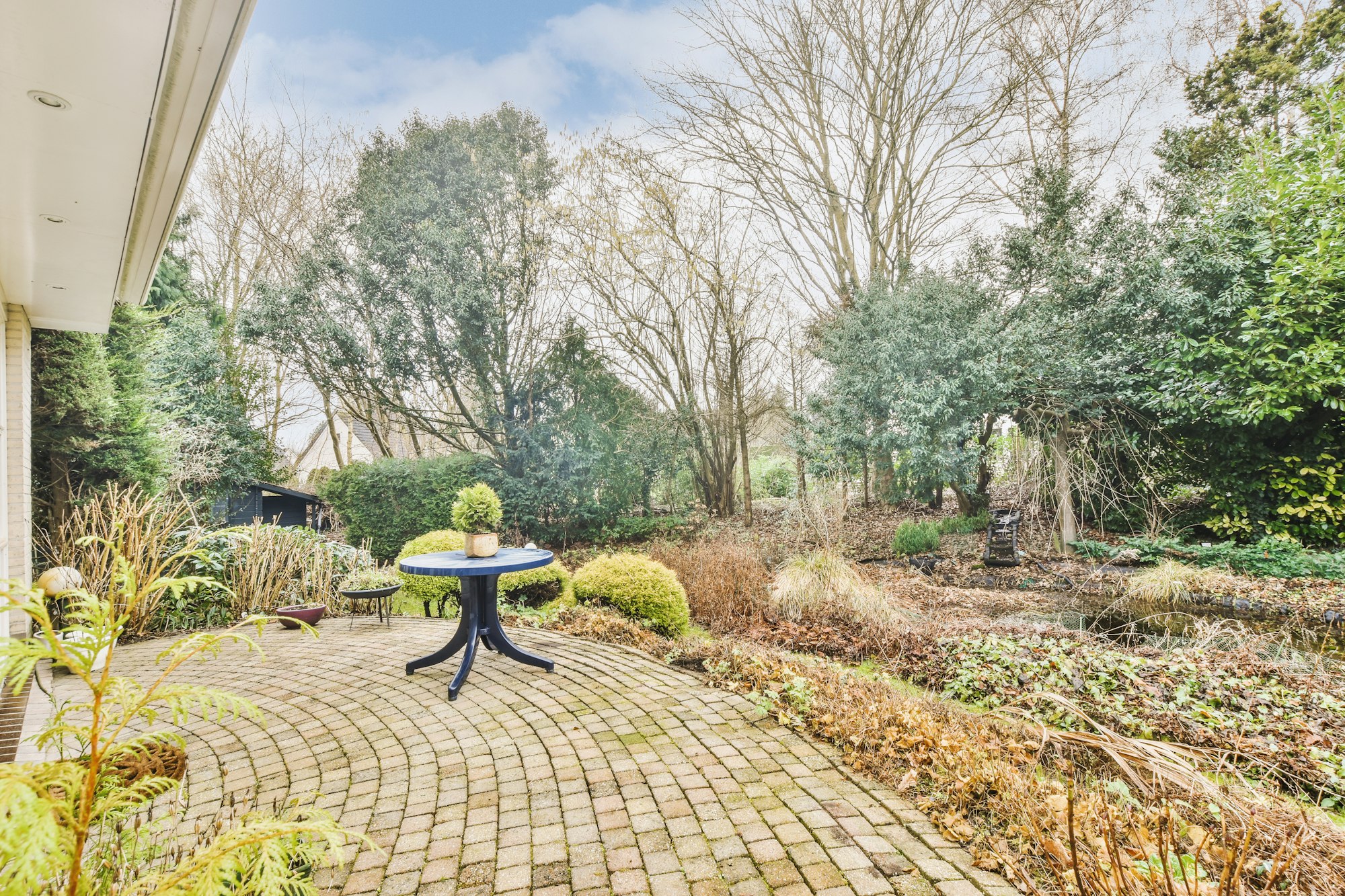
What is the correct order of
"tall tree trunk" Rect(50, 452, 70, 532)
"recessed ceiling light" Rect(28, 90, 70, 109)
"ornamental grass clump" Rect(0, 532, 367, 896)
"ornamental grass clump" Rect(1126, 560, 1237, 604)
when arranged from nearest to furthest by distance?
"ornamental grass clump" Rect(0, 532, 367, 896) → "recessed ceiling light" Rect(28, 90, 70, 109) → "tall tree trunk" Rect(50, 452, 70, 532) → "ornamental grass clump" Rect(1126, 560, 1237, 604)

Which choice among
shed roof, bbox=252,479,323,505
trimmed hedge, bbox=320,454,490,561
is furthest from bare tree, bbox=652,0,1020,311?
shed roof, bbox=252,479,323,505

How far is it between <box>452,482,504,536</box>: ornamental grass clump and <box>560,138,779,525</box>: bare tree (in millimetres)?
7771

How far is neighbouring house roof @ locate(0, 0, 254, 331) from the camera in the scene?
2158 millimetres

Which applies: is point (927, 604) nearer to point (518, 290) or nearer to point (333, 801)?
point (333, 801)

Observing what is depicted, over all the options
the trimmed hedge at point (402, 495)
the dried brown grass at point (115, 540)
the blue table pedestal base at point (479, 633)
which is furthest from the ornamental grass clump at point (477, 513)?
the trimmed hedge at point (402, 495)

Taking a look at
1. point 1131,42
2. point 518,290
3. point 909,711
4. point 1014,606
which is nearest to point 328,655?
point 909,711

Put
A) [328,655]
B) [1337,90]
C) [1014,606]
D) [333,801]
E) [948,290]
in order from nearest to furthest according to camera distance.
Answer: [333,801] < [328,655] < [1014,606] < [1337,90] < [948,290]

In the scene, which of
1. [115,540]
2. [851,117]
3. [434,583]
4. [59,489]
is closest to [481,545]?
[434,583]

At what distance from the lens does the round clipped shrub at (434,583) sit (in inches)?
272

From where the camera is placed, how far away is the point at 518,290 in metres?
11.6

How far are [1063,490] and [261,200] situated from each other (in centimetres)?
1695

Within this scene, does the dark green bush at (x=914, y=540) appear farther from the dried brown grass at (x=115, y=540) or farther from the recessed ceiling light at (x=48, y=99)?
the recessed ceiling light at (x=48, y=99)

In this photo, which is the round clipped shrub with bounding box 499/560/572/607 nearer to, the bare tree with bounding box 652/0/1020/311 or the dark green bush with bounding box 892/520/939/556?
the dark green bush with bounding box 892/520/939/556

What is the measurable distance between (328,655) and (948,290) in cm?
930
